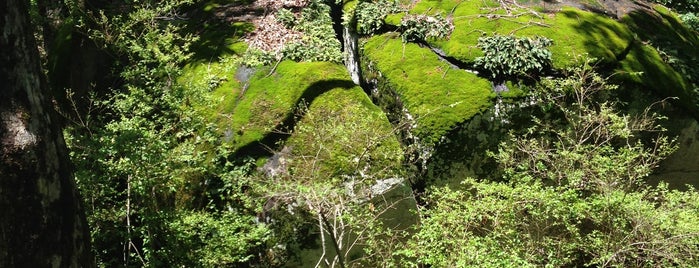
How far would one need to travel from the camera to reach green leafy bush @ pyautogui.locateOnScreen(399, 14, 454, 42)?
298 inches

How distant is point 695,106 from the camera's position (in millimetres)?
7008

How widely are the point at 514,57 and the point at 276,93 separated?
340cm

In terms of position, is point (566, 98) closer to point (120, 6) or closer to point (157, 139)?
point (157, 139)

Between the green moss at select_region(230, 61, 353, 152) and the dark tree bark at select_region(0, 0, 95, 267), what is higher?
the dark tree bark at select_region(0, 0, 95, 267)

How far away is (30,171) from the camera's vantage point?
288 centimetres

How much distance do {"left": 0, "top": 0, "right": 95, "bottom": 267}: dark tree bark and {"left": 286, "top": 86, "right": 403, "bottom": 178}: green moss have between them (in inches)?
118

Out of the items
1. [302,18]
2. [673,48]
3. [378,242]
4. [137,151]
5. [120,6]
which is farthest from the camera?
[120,6]

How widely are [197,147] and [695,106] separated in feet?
22.9

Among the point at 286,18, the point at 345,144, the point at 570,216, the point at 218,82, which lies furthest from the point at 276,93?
the point at 570,216

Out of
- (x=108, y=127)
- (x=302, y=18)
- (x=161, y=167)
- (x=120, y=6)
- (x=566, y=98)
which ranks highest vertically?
(x=120, y=6)

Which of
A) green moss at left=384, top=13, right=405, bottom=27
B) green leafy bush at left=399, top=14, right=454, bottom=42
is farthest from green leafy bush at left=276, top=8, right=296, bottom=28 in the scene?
green leafy bush at left=399, top=14, right=454, bottom=42

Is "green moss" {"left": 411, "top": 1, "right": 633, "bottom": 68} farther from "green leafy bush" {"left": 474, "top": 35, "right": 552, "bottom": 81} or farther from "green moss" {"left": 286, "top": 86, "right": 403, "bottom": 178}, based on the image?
"green moss" {"left": 286, "top": 86, "right": 403, "bottom": 178}

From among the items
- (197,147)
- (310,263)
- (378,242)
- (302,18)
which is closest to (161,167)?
(197,147)

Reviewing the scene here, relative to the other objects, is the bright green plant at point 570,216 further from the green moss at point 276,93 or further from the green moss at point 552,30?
the green moss at point 276,93
